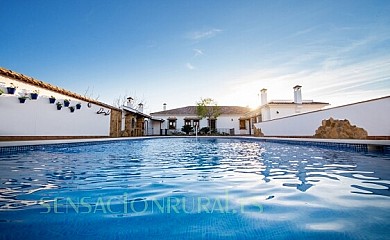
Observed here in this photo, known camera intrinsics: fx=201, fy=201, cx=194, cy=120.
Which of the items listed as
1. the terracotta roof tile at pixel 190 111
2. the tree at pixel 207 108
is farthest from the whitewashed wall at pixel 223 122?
the tree at pixel 207 108

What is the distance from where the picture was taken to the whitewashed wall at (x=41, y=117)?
7961 mm

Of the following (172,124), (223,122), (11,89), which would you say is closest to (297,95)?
(223,122)

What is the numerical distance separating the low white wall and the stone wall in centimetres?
19

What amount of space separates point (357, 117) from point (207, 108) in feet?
68.6

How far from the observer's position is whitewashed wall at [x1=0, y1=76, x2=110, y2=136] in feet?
26.1

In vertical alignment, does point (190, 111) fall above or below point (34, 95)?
above

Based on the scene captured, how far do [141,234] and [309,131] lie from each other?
12.4 metres

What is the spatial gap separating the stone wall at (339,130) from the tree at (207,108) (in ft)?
59.3

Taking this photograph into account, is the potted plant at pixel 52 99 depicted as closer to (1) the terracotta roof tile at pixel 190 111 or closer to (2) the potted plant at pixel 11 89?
(2) the potted plant at pixel 11 89

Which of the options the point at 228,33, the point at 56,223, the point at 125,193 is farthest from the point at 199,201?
the point at 228,33

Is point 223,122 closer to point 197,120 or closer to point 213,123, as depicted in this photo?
point 213,123

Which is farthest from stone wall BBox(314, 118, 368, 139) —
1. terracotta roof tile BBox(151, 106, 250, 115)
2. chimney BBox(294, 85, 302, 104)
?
terracotta roof tile BBox(151, 106, 250, 115)

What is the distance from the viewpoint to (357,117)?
27.4 feet

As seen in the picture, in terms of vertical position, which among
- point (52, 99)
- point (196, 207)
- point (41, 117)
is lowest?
point (196, 207)
